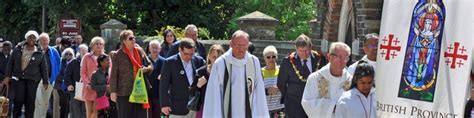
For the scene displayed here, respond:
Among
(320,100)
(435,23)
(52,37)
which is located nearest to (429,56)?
(435,23)

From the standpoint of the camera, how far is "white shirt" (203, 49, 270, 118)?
10.4m

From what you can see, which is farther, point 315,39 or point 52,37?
point 52,37

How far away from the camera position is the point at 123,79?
1297 cm

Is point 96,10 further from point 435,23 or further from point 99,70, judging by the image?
point 435,23

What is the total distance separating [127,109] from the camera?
12930 mm

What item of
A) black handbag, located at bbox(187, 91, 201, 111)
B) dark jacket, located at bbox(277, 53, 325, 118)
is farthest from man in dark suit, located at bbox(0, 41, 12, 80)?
dark jacket, located at bbox(277, 53, 325, 118)

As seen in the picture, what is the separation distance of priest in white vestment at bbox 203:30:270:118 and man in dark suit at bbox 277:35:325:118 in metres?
0.67

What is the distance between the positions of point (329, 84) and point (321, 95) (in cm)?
12

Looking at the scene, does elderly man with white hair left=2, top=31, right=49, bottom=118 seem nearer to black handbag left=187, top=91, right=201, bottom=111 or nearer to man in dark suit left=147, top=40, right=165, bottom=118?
man in dark suit left=147, top=40, right=165, bottom=118

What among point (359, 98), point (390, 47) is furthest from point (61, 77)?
point (390, 47)

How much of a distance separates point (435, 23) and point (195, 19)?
26.5 metres

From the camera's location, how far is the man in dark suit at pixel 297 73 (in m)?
11.3

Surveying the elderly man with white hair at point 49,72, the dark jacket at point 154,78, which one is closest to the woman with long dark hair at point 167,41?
the dark jacket at point 154,78

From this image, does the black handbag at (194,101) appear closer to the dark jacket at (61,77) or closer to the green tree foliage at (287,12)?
the dark jacket at (61,77)
